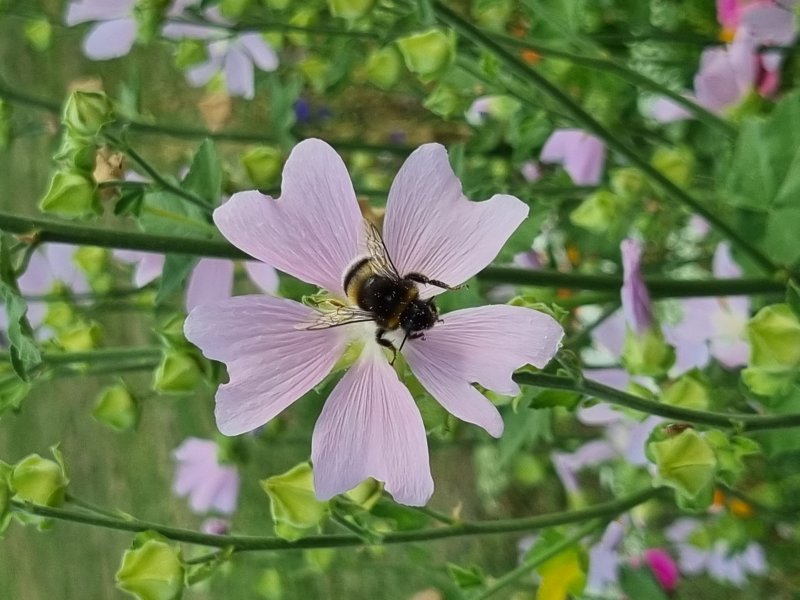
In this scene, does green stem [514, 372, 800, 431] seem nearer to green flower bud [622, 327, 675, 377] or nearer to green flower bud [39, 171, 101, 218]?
green flower bud [622, 327, 675, 377]

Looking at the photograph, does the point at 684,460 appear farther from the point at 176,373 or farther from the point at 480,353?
the point at 176,373

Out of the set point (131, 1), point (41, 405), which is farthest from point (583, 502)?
point (41, 405)

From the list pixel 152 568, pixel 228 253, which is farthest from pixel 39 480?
pixel 228 253

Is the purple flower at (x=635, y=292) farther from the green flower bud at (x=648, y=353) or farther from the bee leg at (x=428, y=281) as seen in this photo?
the bee leg at (x=428, y=281)

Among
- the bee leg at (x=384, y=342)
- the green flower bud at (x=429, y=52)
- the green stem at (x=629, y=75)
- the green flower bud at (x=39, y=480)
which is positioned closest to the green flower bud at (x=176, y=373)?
the green flower bud at (x=39, y=480)

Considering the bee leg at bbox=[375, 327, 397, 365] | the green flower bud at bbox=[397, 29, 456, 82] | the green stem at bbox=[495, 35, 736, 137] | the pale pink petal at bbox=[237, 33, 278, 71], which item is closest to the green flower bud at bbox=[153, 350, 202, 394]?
the bee leg at bbox=[375, 327, 397, 365]

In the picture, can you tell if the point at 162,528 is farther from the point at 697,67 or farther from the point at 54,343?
the point at 697,67
